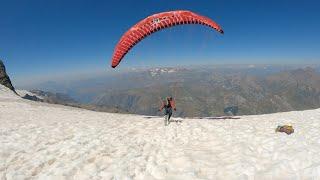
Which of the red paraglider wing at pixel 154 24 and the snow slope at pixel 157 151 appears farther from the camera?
the red paraglider wing at pixel 154 24

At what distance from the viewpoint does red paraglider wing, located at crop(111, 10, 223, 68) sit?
72.8ft

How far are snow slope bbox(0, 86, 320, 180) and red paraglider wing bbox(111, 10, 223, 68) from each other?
19.5 ft

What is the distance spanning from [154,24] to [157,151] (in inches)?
403

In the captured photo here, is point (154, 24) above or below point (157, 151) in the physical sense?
above

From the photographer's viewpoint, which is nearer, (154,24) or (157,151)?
(157,151)

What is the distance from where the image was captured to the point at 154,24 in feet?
74.0

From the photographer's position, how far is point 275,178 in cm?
1177

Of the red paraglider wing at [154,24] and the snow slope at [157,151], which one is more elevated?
the red paraglider wing at [154,24]

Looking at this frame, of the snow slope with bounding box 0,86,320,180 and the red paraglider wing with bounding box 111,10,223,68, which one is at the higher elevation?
the red paraglider wing with bounding box 111,10,223,68

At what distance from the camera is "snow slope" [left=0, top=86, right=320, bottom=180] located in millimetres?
12750

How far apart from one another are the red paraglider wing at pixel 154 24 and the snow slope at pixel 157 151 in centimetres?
594

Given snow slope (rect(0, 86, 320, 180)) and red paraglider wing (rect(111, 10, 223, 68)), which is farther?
red paraglider wing (rect(111, 10, 223, 68))

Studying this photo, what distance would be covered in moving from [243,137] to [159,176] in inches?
304

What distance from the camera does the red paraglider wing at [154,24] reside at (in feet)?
72.8
